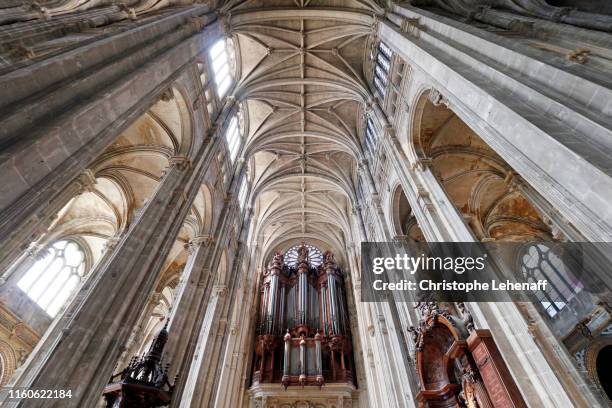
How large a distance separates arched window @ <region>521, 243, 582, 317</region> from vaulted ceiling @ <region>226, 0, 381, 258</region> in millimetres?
9543

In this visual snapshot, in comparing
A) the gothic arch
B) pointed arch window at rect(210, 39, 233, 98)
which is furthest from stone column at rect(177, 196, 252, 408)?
the gothic arch

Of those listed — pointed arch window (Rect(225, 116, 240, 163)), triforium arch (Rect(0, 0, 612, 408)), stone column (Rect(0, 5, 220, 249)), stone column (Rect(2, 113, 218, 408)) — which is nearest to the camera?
stone column (Rect(0, 5, 220, 249))

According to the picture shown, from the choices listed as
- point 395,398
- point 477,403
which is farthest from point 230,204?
point 477,403

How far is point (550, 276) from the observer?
1191 centimetres

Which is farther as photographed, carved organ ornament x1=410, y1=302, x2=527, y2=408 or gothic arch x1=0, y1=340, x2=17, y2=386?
gothic arch x1=0, y1=340, x2=17, y2=386

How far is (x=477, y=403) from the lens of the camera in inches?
232

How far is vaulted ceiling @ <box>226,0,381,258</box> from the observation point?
12.6 m

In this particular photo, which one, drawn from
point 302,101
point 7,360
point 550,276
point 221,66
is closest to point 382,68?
point 302,101

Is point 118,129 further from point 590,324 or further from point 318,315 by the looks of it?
point 318,315

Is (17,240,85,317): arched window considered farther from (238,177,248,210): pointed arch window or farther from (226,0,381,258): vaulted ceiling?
(226,0,381,258): vaulted ceiling

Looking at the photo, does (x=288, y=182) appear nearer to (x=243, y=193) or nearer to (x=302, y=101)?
(x=243, y=193)

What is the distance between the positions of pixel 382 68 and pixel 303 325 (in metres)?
15.2

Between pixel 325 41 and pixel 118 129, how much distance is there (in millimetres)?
11824

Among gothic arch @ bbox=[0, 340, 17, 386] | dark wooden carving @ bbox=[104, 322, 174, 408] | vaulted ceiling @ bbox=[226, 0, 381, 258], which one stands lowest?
dark wooden carving @ bbox=[104, 322, 174, 408]
